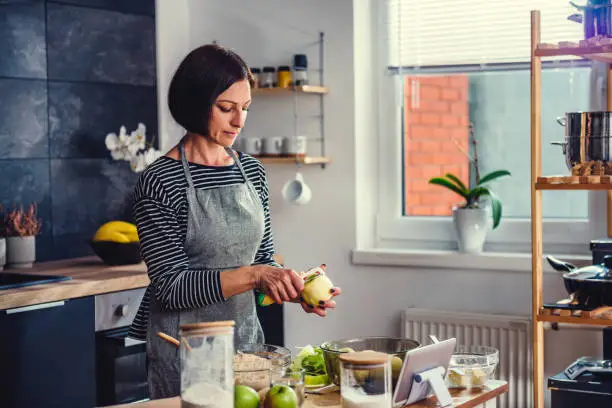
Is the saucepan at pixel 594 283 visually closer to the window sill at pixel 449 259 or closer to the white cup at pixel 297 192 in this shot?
the window sill at pixel 449 259

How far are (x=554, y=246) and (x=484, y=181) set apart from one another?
0.40m

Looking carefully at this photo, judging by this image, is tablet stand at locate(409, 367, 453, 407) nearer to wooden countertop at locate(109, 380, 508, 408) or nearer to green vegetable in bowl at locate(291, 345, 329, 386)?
wooden countertop at locate(109, 380, 508, 408)

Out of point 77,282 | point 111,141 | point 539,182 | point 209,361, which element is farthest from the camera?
point 111,141

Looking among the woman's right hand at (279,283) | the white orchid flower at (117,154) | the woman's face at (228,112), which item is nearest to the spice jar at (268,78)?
the white orchid flower at (117,154)

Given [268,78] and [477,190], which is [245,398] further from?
[268,78]

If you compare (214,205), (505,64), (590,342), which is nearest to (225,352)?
(214,205)

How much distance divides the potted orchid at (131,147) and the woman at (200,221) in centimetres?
149

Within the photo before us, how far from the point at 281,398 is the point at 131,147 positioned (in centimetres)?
242

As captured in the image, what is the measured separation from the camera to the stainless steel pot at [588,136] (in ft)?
9.48

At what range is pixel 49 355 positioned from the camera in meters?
3.25

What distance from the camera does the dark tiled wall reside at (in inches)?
148

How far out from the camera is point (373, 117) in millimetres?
4293

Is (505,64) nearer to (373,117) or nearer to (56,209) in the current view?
A: (373,117)

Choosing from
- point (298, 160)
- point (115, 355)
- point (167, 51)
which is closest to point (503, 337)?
point (298, 160)
